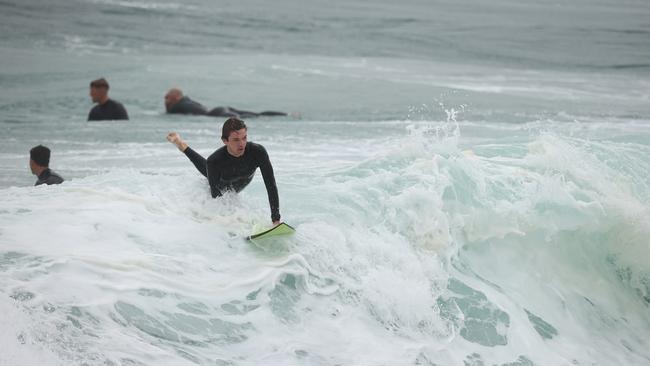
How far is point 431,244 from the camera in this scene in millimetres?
8641

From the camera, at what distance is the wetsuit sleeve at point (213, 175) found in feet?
25.8

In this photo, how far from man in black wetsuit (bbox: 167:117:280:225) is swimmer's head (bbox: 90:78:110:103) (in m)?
8.15

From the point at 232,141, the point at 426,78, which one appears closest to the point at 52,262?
the point at 232,141

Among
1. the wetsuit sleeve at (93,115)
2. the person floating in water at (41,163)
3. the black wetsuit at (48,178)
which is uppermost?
the person floating in water at (41,163)

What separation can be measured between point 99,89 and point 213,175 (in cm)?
851

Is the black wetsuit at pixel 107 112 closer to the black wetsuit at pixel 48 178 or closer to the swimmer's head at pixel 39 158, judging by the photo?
the swimmer's head at pixel 39 158

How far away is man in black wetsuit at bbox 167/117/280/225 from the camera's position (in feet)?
24.5

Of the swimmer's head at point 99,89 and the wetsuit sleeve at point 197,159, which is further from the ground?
the wetsuit sleeve at point 197,159

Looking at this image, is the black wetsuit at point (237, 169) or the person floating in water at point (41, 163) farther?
the person floating in water at point (41, 163)

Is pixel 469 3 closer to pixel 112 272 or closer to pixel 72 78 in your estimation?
pixel 72 78

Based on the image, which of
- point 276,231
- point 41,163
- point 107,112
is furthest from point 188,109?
point 276,231

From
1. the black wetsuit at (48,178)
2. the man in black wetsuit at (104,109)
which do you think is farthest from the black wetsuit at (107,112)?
the black wetsuit at (48,178)

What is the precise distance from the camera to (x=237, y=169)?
7.95 metres

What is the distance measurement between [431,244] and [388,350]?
194 cm
